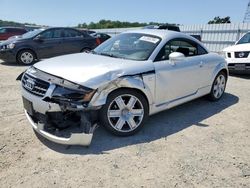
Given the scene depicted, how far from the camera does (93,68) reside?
353cm

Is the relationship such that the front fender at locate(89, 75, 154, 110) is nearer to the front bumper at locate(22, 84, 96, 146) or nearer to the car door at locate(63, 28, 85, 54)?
the front bumper at locate(22, 84, 96, 146)

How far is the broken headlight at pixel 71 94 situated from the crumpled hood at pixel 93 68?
0.10 metres

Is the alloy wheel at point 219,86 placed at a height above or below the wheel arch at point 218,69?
below

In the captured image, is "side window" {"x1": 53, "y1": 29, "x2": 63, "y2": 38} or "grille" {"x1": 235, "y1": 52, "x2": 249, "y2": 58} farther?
"side window" {"x1": 53, "y1": 29, "x2": 63, "y2": 38}

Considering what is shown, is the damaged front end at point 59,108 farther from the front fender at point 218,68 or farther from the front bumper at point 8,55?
the front bumper at point 8,55

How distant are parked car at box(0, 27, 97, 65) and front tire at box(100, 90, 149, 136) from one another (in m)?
7.64

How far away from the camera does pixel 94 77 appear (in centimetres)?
335

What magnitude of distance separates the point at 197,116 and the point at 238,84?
11.2 ft

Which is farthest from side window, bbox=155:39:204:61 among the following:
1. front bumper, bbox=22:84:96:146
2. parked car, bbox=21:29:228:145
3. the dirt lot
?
front bumper, bbox=22:84:96:146

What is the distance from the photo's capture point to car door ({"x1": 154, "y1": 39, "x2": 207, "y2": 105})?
13.4 feet

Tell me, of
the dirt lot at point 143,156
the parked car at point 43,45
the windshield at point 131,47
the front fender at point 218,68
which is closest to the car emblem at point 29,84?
the dirt lot at point 143,156

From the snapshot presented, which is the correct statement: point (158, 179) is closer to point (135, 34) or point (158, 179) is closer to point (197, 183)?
point (197, 183)

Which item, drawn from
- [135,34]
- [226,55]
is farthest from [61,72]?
[226,55]

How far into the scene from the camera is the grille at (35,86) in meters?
3.37
